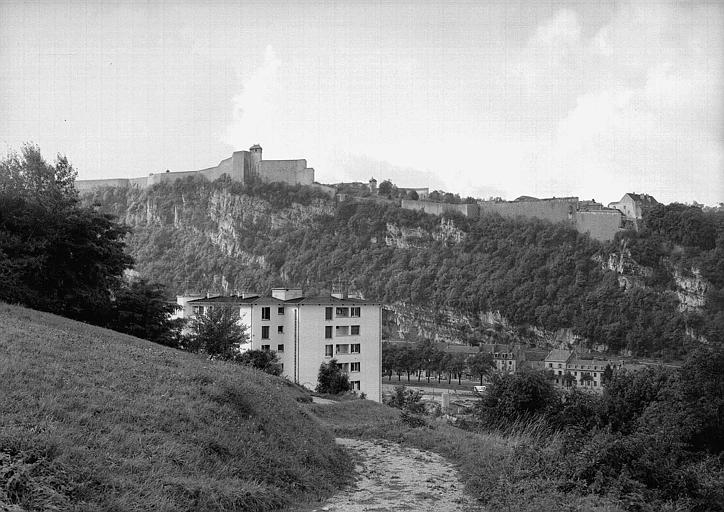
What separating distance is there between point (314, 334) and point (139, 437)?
30770 mm

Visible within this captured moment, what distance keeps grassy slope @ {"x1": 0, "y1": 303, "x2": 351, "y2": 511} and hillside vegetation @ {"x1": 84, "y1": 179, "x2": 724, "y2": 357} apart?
2450 inches

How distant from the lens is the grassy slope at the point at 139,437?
5855 mm

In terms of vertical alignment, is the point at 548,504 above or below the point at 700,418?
above

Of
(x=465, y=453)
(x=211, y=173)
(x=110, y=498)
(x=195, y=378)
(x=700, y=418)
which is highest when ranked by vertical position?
(x=211, y=173)

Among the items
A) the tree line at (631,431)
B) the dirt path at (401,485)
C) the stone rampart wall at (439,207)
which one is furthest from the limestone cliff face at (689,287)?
the dirt path at (401,485)

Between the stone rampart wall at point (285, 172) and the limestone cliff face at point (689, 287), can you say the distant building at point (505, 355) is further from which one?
the stone rampart wall at point (285, 172)

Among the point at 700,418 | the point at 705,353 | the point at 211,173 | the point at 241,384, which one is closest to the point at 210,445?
the point at 241,384

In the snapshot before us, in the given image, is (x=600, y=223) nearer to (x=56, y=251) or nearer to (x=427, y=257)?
(x=427, y=257)

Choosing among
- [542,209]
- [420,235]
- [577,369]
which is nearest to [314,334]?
[577,369]

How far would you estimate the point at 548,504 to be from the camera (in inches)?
264

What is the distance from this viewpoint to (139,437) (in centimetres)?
711

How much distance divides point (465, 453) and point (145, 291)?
15.6m

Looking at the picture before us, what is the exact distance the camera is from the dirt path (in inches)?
309

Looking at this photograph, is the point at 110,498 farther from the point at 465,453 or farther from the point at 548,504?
the point at 465,453
